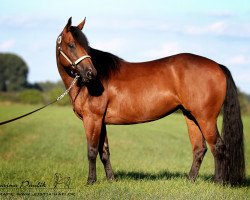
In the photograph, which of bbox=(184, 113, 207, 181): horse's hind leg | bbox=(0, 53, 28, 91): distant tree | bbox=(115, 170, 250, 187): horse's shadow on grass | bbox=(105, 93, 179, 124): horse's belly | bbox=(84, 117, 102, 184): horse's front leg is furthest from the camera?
bbox=(0, 53, 28, 91): distant tree

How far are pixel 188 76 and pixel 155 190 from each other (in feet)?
7.28

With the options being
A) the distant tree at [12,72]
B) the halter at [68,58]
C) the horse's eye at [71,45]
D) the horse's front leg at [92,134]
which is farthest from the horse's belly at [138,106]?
the distant tree at [12,72]

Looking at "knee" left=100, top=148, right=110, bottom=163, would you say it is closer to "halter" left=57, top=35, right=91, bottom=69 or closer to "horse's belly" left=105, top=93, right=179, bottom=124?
"horse's belly" left=105, top=93, right=179, bottom=124

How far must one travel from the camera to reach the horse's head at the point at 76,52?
723cm

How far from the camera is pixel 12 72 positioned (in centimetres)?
11769

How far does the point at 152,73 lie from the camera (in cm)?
786

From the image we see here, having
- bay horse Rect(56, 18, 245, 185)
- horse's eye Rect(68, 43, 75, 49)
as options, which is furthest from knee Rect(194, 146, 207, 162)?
horse's eye Rect(68, 43, 75, 49)

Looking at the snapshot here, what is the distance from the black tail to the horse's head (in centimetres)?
265

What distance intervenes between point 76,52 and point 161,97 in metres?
1.79

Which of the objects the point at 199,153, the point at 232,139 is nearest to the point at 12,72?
the point at 199,153

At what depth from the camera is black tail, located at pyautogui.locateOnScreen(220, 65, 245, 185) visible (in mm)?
7766

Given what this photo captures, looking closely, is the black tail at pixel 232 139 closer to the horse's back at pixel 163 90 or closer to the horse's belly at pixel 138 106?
the horse's back at pixel 163 90

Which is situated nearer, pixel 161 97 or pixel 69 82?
pixel 161 97

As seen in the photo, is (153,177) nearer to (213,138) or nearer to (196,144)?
(196,144)
